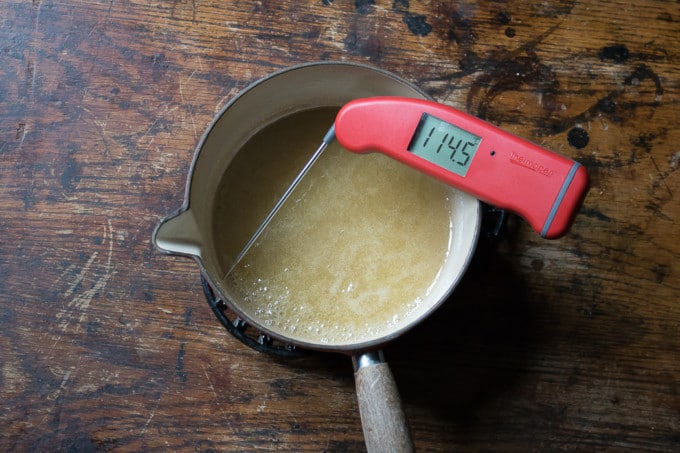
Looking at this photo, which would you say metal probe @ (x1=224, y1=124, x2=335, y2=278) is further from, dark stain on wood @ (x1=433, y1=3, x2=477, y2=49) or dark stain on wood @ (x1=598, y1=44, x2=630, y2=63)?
dark stain on wood @ (x1=598, y1=44, x2=630, y2=63)

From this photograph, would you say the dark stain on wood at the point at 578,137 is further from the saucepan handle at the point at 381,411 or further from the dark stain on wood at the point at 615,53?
the saucepan handle at the point at 381,411

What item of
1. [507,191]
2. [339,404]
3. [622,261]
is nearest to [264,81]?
[507,191]

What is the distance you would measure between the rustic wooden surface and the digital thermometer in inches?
6.8

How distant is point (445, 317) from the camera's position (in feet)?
2.63

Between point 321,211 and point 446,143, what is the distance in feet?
0.63

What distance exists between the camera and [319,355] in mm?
796

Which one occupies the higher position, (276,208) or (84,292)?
(276,208)

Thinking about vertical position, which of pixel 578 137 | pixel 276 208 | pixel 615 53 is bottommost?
pixel 276 208

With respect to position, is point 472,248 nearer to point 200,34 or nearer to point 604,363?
point 604,363

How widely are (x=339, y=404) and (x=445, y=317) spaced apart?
18 centimetres

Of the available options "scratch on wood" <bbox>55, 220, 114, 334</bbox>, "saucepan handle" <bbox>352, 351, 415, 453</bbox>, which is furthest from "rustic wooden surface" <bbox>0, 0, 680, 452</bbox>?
"saucepan handle" <bbox>352, 351, 415, 453</bbox>

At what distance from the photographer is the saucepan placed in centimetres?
71

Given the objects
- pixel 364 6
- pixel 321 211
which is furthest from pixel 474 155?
pixel 364 6

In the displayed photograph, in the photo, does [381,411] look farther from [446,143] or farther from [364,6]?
[364,6]
